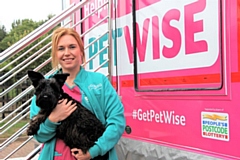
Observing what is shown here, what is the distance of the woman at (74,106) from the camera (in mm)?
1896

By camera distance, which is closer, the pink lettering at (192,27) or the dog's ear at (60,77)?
the dog's ear at (60,77)

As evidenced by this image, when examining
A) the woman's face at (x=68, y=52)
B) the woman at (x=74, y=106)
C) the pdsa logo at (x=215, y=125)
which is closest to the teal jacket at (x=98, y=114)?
the woman at (x=74, y=106)

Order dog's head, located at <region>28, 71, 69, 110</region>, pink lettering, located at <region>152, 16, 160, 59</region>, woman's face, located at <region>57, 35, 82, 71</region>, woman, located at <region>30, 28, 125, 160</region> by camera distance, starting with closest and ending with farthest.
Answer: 1. dog's head, located at <region>28, 71, 69, 110</region>
2. woman, located at <region>30, 28, 125, 160</region>
3. woman's face, located at <region>57, 35, 82, 71</region>
4. pink lettering, located at <region>152, 16, 160, 59</region>

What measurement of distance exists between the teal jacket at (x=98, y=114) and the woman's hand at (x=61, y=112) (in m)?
0.03

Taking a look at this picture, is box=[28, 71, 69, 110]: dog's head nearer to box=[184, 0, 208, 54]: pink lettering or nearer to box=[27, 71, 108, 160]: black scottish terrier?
box=[27, 71, 108, 160]: black scottish terrier

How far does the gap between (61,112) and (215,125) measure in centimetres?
92

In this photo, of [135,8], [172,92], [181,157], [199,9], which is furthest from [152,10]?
[181,157]

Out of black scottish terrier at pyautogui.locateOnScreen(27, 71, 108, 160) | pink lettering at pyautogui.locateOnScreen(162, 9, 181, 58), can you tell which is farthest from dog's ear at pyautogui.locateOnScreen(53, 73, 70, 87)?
pink lettering at pyautogui.locateOnScreen(162, 9, 181, 58)

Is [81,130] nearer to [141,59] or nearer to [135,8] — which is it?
[141,59]

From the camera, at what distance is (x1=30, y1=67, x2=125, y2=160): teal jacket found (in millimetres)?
1897

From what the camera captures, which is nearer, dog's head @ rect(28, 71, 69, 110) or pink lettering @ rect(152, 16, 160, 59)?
dog's head @ rect(28, 71, 69, 110)

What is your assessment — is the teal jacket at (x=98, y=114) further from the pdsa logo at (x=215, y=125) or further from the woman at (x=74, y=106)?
the pdsa logo at (x=215, y=125)

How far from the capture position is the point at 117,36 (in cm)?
303

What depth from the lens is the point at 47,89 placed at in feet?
5.97
